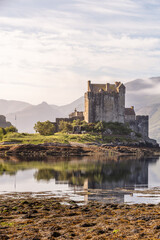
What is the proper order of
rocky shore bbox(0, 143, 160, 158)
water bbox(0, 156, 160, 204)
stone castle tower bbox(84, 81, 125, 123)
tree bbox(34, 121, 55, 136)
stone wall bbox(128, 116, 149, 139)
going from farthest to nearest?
stone wall bbox(128, 116, 149, 139) < stone castle tower bbox(84, 81, 125, 123) < tree bbox(34, 121, 55, 136) < rocky shore bbox(0, 143, 160, 158) < water bbox(0, 156, 160, 204)

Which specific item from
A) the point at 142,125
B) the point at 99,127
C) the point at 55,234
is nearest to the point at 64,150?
the point at 99,127

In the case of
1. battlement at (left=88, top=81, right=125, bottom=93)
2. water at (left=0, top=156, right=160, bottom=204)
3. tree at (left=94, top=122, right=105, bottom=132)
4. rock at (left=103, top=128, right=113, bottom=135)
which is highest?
battlement at (left=88, top=81, right=125, bottom=93)

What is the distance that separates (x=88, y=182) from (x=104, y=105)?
66.2 m

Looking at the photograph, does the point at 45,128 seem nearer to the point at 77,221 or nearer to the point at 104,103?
the point at 104,103

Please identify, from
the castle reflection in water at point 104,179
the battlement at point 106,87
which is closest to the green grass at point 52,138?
the battlement at point 106,87

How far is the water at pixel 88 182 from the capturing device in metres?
32.2

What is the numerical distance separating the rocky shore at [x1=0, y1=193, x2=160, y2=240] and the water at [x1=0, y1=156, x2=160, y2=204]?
17.9 feet

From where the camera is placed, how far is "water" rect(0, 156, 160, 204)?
32169mm

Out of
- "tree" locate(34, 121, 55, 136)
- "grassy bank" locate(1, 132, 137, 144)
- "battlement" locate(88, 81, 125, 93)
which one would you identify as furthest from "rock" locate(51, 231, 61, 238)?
"battlement" locate(88, 81, 125, 93)

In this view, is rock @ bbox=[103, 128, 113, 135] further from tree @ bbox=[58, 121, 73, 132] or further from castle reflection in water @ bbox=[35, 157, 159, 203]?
castle reflection in water @ bbox=[35, 157, 159, 203]

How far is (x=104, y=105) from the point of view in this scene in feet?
350

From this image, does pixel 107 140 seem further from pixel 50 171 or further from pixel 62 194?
pixel 62 194

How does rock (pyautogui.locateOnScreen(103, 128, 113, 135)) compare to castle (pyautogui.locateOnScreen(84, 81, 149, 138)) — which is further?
Answer: castle (pyautogui.locateOnScreen(84, 81, 149, 138))

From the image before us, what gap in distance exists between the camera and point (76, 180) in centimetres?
4312
